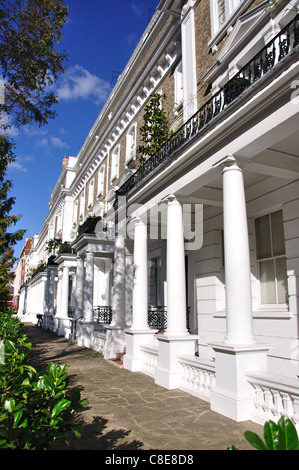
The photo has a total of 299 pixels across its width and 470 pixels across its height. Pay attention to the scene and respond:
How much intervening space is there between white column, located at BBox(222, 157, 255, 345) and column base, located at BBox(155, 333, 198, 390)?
2045mm

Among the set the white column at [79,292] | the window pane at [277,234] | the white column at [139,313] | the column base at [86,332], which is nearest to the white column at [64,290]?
the white column at [79,292]

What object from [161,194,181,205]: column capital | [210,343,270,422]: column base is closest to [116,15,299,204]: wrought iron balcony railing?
[161,194,181,205]: column capital

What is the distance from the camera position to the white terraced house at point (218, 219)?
5383mm

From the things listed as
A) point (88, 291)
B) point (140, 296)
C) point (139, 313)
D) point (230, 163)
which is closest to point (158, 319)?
point (139, 313)

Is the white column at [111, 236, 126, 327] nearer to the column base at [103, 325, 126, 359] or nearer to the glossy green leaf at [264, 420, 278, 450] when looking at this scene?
the column base at [103, 325, 126, 359]

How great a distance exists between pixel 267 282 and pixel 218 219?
7.89 ft

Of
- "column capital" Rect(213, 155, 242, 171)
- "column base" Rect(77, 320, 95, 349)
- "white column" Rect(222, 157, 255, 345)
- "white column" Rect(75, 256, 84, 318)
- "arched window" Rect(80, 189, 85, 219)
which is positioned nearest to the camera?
"white column" Rect(222, 157, 255, 345)

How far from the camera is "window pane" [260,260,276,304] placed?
809cm

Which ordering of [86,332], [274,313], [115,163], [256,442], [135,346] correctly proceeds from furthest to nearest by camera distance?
1. [115,163]
2. [86,332]
3. [135,346]
4. [274,313]
5. [256,442]

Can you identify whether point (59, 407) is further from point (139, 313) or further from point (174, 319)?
point (139, 313)

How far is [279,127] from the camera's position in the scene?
5.27 m

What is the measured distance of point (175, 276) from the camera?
Answer: 7.92 metres

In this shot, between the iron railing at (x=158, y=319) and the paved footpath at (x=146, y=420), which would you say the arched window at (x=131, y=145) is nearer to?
the iron railing at (x=158, y=319)
